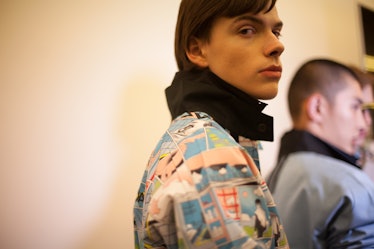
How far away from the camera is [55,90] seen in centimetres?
77

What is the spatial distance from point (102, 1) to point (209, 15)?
46 cm

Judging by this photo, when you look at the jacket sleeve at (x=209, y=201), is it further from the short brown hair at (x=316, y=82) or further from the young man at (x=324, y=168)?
the short brown hair at (x=316, y=82)

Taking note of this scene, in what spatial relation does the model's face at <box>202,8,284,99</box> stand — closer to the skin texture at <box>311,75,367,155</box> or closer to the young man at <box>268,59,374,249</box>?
the young man at <box>268,59,374,249</box>

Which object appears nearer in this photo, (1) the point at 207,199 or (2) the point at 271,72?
(1) the point at 207,199

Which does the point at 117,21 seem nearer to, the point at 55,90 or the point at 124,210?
the point at 55,90

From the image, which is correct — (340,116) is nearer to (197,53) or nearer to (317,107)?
(317,107)

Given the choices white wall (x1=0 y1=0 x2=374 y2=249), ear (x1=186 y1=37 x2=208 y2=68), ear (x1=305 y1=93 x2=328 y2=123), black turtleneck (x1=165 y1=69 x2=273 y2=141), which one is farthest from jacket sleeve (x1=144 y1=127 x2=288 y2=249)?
ear (x1=305 y1=93 x2=328 y2=123)

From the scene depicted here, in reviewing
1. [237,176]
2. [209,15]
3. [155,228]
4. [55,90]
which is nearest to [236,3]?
[209,15]

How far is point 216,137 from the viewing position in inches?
17.2

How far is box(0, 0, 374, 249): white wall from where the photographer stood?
2.37 ft

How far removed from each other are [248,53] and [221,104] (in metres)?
0.12

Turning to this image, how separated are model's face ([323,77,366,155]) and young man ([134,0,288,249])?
0.66 metres

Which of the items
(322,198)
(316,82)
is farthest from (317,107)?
(322,198)

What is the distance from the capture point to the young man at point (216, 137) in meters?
0.38
